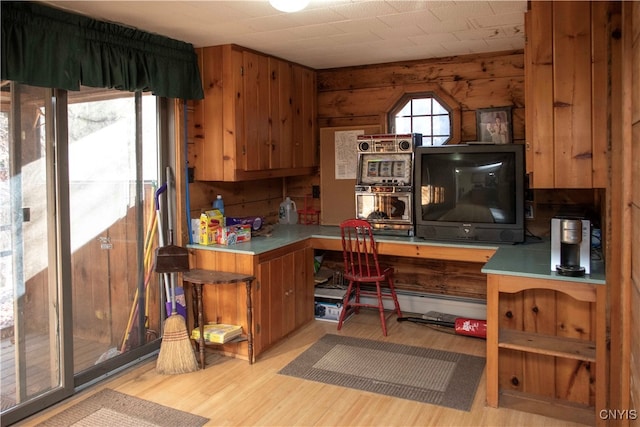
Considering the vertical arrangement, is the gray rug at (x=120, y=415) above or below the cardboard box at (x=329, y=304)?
below

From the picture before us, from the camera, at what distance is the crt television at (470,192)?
11.9ft

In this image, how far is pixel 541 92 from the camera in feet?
8.63

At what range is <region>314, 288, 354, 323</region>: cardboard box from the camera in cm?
437

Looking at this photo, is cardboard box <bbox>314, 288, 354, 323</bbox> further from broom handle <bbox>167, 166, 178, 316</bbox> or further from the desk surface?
→ broom handle <bbox>167, 166, 178, 316</bbox>

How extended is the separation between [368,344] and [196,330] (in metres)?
1.24

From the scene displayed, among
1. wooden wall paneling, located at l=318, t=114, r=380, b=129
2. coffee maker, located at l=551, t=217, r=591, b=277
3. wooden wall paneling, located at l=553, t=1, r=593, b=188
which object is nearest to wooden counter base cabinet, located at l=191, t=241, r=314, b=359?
wooden wall paneling, located at l=318, t=114, r=380, b=129

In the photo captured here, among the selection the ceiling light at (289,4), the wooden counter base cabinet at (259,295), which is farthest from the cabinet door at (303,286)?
the ceiling light at (289,4)

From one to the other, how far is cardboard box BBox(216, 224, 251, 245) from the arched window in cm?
164

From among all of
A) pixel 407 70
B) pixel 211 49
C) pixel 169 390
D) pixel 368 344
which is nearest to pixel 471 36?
pixel 407 70

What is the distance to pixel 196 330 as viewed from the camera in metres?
3.60

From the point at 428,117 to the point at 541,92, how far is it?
191cm

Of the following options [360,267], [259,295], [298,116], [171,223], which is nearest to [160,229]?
[171,223]

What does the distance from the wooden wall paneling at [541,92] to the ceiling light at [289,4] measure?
3.76ft

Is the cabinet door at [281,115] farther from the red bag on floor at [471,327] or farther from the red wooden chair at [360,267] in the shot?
the red bag on floor at [471,327]
